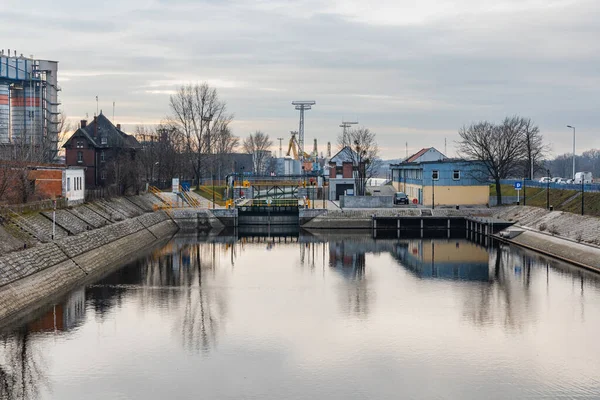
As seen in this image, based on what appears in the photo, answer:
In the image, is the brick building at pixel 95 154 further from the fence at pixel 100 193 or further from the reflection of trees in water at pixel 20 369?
the reflection of trees in water at pixel 20 369

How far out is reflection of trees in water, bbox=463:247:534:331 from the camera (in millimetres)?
27566

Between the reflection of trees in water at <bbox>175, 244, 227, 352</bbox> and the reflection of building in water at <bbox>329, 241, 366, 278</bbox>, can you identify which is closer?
the reflection of trees in water at <bbox>175, 244, 227, 352</bbox>

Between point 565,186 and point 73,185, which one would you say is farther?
point 565,186

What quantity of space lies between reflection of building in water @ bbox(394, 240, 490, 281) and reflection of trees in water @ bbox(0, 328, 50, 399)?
21.8 meters

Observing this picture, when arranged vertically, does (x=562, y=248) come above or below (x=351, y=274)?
above

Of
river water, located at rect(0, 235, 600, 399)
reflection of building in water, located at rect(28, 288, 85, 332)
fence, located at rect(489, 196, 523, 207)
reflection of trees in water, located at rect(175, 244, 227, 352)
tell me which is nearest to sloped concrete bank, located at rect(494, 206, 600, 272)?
river water, located at rect(0, 235, 600, 399)

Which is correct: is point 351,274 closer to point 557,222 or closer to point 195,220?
point 557,222

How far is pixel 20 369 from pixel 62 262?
14012mm

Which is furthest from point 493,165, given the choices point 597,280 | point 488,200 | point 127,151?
point 127,151

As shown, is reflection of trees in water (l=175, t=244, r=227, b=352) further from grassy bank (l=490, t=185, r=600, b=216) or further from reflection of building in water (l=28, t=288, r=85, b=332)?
grassy bank (l=490, t=185, r=600, b=216)

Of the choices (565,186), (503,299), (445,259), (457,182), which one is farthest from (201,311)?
(457,182)

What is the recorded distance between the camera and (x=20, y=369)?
21125 millimetres

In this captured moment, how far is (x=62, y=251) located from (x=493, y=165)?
4372 cm

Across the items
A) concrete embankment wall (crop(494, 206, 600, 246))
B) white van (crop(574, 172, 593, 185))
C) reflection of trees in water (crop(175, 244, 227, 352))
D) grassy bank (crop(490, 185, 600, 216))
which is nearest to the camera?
reflection of trees in water (crop(175, 244, 227, 352))
